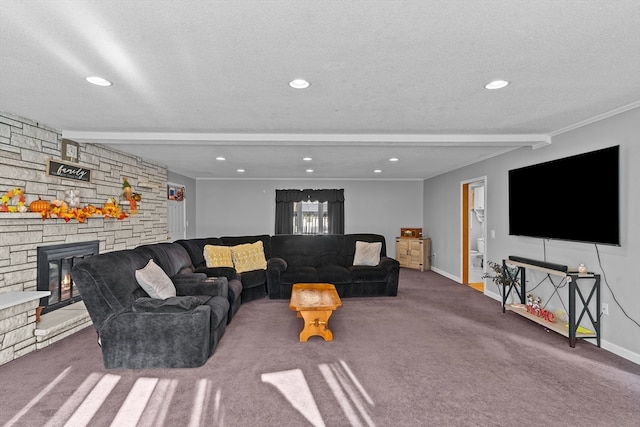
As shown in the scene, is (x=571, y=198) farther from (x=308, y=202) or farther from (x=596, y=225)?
(x=308, y=202)

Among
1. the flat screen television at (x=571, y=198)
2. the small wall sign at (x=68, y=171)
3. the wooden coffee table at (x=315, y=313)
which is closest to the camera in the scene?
the flat screen television at (x=571, y=198)

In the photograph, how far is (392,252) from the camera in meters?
8.39

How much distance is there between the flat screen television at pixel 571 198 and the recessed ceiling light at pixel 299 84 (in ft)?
9.50

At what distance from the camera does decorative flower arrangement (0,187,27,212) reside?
295cm

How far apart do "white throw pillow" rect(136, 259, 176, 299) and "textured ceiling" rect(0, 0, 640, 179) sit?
1.52m

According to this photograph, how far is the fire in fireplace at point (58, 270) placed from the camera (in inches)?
135

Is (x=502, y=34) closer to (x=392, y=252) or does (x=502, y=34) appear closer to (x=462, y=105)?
(x=462, y=105)

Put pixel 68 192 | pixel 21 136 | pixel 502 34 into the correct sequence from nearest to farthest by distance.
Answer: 1. pixel 502 34
2. pixel 21 136
3. pixel 68 192

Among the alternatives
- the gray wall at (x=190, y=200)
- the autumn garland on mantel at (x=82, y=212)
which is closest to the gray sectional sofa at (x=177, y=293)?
the autumn garland on mantel at (x=82, y=212)

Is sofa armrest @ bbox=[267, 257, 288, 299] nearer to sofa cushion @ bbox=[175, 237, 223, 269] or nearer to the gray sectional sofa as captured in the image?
the gray sectional sofa

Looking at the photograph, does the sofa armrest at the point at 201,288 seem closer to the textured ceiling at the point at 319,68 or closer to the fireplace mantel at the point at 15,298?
the fireplace mantel at the point at 15,298

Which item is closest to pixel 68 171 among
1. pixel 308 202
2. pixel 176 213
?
pixel 176 213

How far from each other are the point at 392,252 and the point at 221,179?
4.64 metres

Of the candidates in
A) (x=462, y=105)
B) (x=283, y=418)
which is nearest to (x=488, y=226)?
(x=462, y=105)
